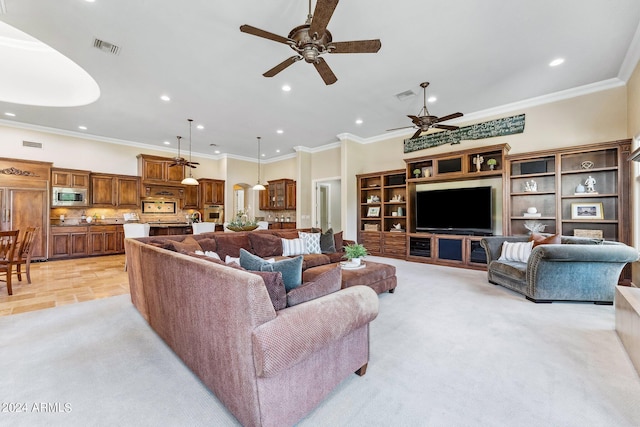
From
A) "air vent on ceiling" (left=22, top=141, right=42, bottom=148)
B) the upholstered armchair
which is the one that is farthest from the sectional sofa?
"air vent on ceiling" (left=22, top=141, right=42, bottom=148)

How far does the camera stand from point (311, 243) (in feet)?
15.8

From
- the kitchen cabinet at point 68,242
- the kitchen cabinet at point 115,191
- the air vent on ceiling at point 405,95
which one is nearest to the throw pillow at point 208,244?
the air vent on ceiling at point 405,95

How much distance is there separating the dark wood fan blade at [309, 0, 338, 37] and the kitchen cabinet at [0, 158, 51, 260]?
7430 millimetres

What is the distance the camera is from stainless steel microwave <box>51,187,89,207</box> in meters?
6.41

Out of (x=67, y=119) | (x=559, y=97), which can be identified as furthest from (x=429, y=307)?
(x=67, y=119)

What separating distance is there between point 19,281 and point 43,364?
140 inches

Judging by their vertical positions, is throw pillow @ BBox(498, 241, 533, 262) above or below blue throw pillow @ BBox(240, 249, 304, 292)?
below

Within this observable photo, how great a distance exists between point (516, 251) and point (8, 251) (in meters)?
7.53

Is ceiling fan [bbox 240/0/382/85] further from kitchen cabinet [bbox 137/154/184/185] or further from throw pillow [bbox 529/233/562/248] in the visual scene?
kitchen cabinet [bbox 137/154/184/185]

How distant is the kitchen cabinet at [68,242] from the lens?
6.29 m

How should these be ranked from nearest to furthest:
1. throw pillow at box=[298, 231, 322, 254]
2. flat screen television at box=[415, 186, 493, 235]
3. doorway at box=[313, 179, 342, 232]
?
throw pillow at box=[298, 231, 322, 254] → flat screen television at box=[415, 186, 493, 235] → doorway at box=[313, 179, 342, 232]

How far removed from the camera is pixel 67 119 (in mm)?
5895

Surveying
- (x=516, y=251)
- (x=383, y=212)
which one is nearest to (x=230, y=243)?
(x=383, y=212)

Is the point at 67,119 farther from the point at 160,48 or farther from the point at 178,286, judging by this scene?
the point at 178,286
